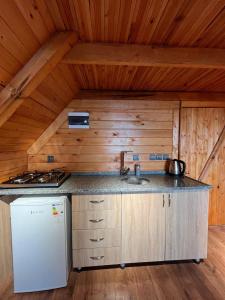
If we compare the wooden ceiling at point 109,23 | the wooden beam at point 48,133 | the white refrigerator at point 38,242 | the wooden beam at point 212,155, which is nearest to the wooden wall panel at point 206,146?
the wooden beam at point 212,155

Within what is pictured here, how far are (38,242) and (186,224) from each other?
59.1 inches

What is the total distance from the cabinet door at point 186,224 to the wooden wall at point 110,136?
809 mm

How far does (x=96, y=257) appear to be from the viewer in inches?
74.9

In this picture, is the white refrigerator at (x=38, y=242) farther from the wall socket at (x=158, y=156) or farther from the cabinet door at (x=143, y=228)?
the wall socket at (x=158, y=156)

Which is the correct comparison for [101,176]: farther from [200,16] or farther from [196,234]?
[200,16]

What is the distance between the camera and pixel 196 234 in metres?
2.01

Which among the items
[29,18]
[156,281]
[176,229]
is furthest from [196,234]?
[29,18]

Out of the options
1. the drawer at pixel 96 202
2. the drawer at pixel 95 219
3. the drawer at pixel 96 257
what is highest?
the drawer at pixel 96 202

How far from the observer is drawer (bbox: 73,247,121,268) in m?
1.89

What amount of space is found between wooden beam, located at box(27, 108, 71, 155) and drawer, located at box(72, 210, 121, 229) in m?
1.13

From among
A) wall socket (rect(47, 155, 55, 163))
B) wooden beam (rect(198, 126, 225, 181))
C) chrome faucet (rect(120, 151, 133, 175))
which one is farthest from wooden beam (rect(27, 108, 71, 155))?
wooden beam (rect(198, 126, 225, 181))

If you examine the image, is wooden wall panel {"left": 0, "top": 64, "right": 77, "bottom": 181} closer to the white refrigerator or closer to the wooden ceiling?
the wooden ceiling

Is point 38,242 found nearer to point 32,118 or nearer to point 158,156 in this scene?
point 32,118

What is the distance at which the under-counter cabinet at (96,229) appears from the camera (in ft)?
6.11
